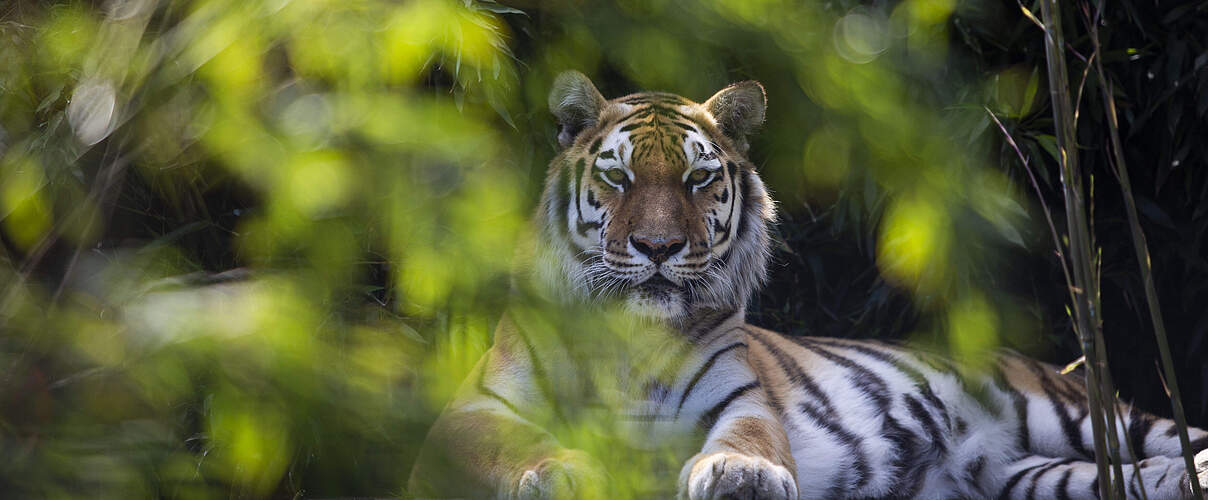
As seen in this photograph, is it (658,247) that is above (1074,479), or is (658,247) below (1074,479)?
above

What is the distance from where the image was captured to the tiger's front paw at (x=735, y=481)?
1665 millimetres

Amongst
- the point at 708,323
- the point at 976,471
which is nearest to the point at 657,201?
the point at 708,323

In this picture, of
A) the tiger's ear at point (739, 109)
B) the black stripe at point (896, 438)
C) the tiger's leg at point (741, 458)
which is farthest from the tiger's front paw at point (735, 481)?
the black stripe at point (896, 438)

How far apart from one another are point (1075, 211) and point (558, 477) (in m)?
0.90

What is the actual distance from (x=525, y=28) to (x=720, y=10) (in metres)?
0.75

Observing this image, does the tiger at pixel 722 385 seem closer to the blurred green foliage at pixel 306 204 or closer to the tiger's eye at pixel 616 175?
the tiger's eye at pixel 616 175

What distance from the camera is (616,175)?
2.05 m

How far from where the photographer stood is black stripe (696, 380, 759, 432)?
212 centimetres

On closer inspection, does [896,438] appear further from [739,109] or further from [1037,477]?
[739,109]

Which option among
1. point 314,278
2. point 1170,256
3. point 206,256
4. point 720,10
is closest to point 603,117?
point 206,256

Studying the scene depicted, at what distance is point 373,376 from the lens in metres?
0.92

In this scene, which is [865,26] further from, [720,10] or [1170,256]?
[1170,256]

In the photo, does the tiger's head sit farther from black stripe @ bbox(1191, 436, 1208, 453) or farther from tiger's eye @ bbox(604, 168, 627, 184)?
black stripe @ bbox(1191, 436, 1208, 453)

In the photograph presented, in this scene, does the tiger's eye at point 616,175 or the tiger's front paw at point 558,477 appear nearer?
the tiger's front paw at point 558,477
